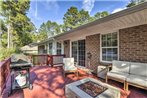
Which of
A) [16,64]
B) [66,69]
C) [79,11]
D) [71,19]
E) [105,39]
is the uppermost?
[79,11]

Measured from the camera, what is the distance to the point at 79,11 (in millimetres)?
24484

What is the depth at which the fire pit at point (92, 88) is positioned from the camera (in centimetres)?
271

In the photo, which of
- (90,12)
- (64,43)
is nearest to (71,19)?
(90,12)

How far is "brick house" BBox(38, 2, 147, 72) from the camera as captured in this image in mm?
3534

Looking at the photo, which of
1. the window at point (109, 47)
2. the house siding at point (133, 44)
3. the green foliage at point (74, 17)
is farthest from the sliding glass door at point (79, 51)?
the green foliage at point (74, 17)

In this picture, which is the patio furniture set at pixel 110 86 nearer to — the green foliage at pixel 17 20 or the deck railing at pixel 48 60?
the deck railing at pixel 48 60

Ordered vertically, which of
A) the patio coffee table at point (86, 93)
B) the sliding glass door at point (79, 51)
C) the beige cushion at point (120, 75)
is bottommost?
the patio coffee table at point (86, 93)

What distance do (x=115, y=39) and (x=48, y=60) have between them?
605cm

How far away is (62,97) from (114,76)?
2.12 m

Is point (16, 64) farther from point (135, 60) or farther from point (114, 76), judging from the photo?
point (135, 60)


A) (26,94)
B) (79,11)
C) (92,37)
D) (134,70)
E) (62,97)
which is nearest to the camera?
(62,97)

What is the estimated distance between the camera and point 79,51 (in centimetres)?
812

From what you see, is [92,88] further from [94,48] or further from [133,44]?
[94,48]

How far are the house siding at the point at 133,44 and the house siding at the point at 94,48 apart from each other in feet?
4.91
